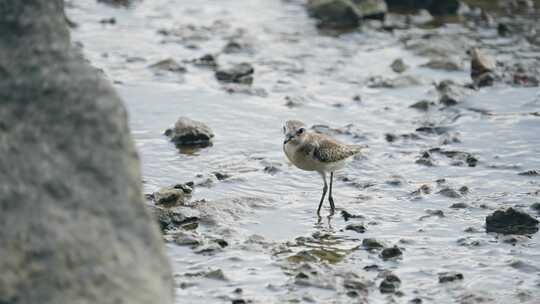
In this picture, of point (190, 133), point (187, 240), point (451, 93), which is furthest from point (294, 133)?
point (451, 93)

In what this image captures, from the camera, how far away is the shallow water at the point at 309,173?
405 inches

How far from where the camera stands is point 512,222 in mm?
11555

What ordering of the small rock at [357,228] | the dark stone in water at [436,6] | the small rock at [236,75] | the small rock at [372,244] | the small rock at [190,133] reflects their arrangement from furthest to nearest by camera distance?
the dark stone in water at [436,6]
the small rock at [236,75]
the small rock at [190,133]
the small rock at [357,228]
the small rock at [372,244]

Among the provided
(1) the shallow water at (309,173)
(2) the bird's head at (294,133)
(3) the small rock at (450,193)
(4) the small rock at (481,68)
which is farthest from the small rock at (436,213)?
(4) the small rock at (481,68)

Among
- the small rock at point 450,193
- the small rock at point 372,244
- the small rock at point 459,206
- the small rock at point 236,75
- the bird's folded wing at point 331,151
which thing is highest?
the small rock at point 236,75

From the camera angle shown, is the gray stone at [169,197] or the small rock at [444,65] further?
the small rock at [444,65]

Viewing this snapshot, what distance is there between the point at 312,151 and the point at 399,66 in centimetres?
641

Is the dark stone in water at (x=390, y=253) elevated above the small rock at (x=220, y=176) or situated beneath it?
situated beneath

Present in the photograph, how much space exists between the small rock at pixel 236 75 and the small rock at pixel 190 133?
2.81 m

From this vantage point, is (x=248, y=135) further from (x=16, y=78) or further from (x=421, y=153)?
(x=16, y=78)

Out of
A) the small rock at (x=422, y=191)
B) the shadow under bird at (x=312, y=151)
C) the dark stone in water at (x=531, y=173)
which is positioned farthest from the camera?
the dark stone in water at (x=531, y=173)

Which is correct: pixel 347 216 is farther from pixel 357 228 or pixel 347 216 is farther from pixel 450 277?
pixel 450 277

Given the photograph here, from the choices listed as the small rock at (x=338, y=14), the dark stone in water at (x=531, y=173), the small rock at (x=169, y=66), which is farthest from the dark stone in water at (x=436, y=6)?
the dark stone in water at (x=531, y=173)

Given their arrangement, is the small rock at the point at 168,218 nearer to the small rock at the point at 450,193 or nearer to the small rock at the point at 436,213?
the small rock at the point at 436,213
